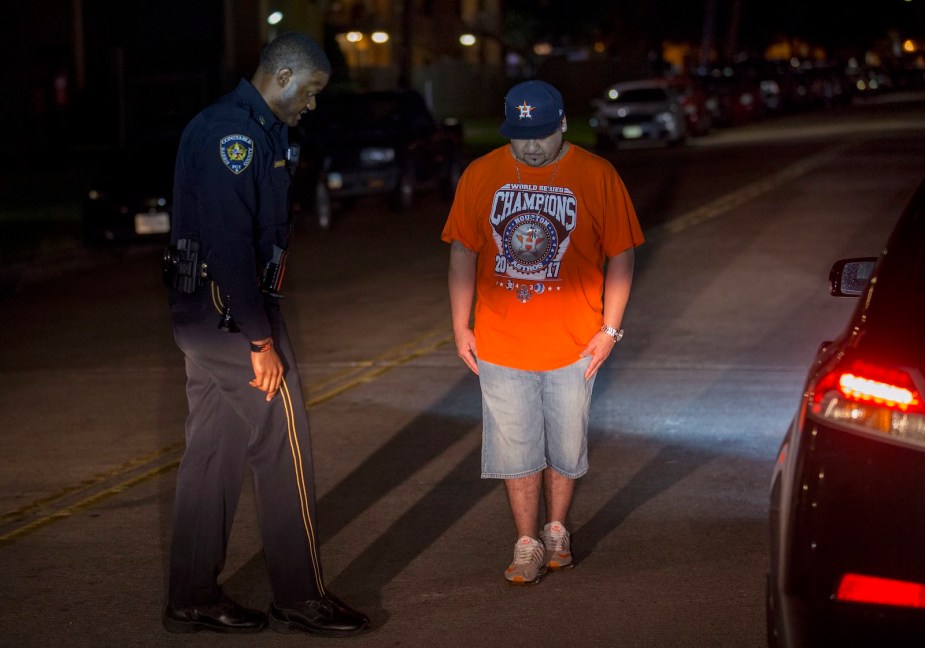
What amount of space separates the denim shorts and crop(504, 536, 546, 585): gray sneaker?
0.27 meters

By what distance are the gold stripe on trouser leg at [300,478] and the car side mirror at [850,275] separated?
1788mm

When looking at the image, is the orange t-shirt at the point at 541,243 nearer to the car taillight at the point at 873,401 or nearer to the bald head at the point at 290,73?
the bald head at the point at 290,73

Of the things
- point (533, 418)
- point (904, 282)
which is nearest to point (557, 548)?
point (533, 418)

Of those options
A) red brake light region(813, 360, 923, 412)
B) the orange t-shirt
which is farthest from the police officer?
red brake light region(813, 360, 923, 412)

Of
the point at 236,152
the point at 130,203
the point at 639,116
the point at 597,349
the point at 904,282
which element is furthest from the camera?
the point at 639,116

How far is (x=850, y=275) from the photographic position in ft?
16.3

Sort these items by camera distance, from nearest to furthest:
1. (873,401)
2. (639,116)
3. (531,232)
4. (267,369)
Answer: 1. (873,401)
2. (267,369)
3. (531,232)
4. (639,116)

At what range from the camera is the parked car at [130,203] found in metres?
18.3

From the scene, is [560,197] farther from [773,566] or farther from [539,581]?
[773,566]

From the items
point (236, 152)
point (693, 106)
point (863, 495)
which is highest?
point (236, 152)

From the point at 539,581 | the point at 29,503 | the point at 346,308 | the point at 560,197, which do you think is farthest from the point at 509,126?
the point at 346,308

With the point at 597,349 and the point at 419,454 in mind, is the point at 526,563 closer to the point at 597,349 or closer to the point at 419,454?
the point at 597,349

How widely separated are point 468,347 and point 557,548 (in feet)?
2.78

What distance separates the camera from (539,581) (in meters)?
5.77
